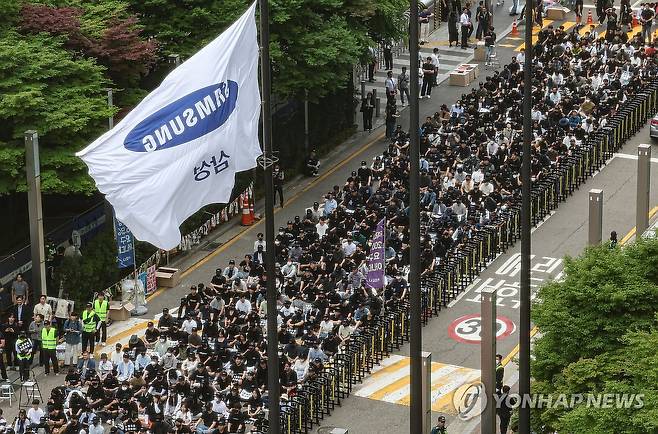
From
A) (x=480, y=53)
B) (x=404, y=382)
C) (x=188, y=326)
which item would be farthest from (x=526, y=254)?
(x=480, y=53)

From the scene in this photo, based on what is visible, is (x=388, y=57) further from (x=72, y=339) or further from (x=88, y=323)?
(x=72, y=339)

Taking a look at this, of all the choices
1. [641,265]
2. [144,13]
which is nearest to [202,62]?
[641,265]

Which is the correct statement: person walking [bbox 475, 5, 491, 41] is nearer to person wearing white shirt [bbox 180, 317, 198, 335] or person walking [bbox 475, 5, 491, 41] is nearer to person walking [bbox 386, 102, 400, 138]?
person walking [bbox 386, 102, 400, 138]

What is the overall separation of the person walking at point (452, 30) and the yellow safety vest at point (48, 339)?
29327mm

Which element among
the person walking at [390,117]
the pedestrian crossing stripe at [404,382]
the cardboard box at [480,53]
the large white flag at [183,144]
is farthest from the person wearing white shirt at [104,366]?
the cardboard box at [480,53]

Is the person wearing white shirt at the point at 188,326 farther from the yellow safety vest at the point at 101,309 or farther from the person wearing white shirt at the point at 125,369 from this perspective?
the yellow safety vest at the point at 101,309

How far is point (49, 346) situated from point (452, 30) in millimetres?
29554

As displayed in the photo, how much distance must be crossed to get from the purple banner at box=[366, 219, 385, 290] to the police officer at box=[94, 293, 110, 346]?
690 centimetres

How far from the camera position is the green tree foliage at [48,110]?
4166 cm

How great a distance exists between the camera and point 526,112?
2873 centimetres

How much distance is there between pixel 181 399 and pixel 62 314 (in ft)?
20.4

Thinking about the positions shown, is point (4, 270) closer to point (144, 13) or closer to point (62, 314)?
point (62, 314)

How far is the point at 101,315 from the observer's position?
1571 inches

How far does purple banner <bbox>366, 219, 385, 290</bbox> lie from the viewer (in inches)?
1500
